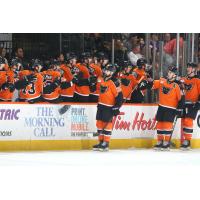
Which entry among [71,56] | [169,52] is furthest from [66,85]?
[169,52]

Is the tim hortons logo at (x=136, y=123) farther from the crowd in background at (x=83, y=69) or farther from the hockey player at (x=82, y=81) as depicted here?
the hockey player at (x=82, y=81)

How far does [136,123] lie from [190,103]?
3.72ft

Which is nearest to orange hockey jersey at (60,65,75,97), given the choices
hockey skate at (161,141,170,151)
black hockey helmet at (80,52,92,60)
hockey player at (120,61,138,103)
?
black hockey helmet at (80,52,92,60)

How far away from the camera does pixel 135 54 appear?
2216cm

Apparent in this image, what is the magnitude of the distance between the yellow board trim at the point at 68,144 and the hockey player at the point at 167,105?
1.63 feet

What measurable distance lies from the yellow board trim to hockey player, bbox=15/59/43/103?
0.86m

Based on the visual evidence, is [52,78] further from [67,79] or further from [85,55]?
[85,55]

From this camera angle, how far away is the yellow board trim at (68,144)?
735 inches

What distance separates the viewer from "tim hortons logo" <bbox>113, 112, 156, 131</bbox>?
19.4 m
